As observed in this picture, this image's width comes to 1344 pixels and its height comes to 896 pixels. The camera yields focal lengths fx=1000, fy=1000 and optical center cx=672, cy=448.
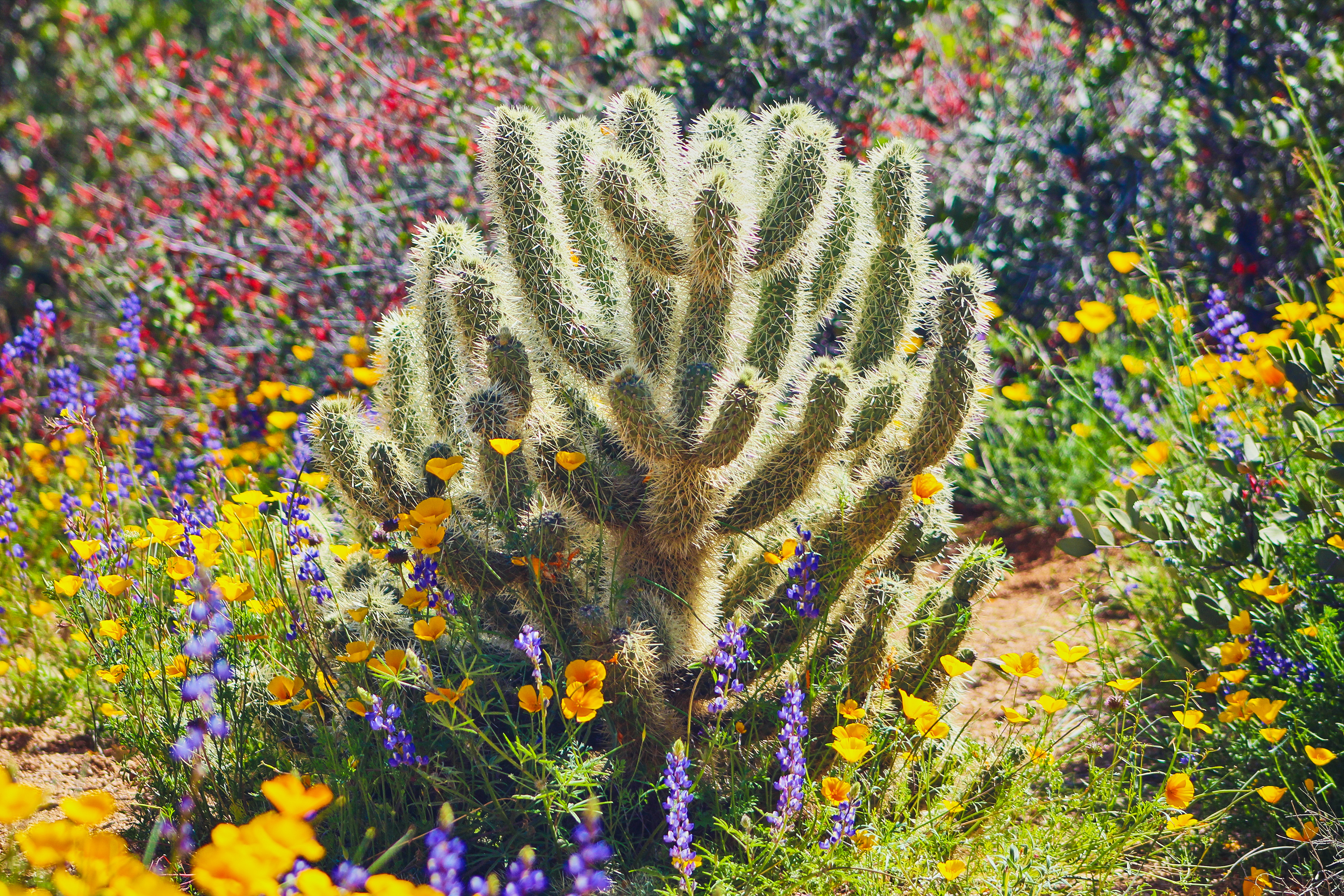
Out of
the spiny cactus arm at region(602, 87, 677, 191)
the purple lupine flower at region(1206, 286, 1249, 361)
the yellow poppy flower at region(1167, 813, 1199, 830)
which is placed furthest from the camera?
the purple lupine flower at region(1206, 286, 1249, 361)

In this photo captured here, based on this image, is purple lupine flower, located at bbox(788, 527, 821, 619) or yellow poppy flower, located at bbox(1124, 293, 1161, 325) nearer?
purple lupine flower, located at bbox(788, 527, 821, 619)

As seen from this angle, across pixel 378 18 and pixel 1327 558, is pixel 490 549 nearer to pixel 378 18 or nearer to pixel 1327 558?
pixel 1327 558

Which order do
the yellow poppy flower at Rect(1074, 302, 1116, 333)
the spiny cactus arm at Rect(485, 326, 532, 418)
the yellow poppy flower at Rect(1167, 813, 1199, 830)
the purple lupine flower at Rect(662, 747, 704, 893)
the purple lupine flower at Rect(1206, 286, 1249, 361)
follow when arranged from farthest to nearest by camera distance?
1. the purple lupine flower at Rect(1206, 286, 1249, 361)
2. the yellow poppy flower at Rect(1074, 302, 1116, 333)
3. the spiny cactus arm at Rect(485, 326, 532, 418)
4. the yellow poppy flower at Rect(1167, 813, 1199, 830)
5. the purple lupine flower at Rect(662, 747, 704, 893)

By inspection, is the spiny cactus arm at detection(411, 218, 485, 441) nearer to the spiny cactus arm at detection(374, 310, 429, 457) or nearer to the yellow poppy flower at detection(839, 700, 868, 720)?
the spiny cactus arm at detection(374, 310, 429, 457)

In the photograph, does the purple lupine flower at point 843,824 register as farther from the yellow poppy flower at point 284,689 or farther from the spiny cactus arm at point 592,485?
the yellow poppy flower at point 284,689

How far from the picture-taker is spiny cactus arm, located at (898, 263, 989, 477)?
2.35 meters

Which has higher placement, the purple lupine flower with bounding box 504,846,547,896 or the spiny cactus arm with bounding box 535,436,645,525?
the spiny cactus arm with bounding box 535,436,645,525

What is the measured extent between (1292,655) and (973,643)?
1.10 meters

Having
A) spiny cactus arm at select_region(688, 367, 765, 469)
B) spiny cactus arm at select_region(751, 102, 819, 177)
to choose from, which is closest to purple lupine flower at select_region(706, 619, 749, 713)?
spiny cactus arm at select_region(688, 367, 765, 469)

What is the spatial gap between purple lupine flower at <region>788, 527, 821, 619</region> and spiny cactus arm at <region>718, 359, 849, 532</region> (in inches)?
4.3

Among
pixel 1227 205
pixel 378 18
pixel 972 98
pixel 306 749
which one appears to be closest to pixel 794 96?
pixel 972 98

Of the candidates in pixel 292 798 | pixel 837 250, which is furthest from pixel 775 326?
pixel 292 798

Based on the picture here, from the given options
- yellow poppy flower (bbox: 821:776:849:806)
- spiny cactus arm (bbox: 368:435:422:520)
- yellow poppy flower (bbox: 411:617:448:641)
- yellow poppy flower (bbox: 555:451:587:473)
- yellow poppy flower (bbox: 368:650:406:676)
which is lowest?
yellow poppy flower (bbox: 821:776:849:806)

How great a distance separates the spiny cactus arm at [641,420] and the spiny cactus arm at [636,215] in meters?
0.28
